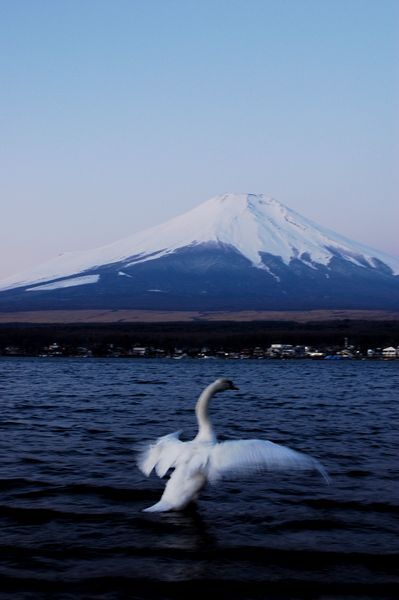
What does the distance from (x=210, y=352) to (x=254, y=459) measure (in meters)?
69.0

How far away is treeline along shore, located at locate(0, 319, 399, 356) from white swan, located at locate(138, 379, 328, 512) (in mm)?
66739

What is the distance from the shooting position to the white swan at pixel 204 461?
10453mm

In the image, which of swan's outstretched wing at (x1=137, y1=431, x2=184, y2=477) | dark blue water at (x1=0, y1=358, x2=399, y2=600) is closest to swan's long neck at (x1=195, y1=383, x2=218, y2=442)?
swan's outstretched wing at (x1=137, y1=431, x2=184, y2=477)

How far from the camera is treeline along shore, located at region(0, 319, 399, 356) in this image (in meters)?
80.9

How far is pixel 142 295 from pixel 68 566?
7167 inches

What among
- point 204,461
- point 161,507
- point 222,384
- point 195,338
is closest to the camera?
point 204,461

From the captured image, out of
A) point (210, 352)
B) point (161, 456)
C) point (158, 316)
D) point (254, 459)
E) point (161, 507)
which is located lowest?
point (210, 352)

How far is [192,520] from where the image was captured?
444 inches

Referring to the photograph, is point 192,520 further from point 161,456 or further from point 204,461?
point 161,456

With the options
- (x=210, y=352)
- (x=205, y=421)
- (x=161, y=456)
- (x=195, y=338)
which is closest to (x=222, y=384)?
(x=205, y=421)

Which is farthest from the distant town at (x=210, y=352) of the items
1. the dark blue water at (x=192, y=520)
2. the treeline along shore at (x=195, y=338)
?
the dark blue water at (x=192, y=520)

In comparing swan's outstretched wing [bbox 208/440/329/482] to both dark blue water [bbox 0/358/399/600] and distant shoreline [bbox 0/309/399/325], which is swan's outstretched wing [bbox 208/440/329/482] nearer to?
dark blue water [bbox 0/358/399/600]

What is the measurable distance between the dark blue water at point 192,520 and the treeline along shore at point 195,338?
59.2 meters

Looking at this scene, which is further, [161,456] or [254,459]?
[161,456]
